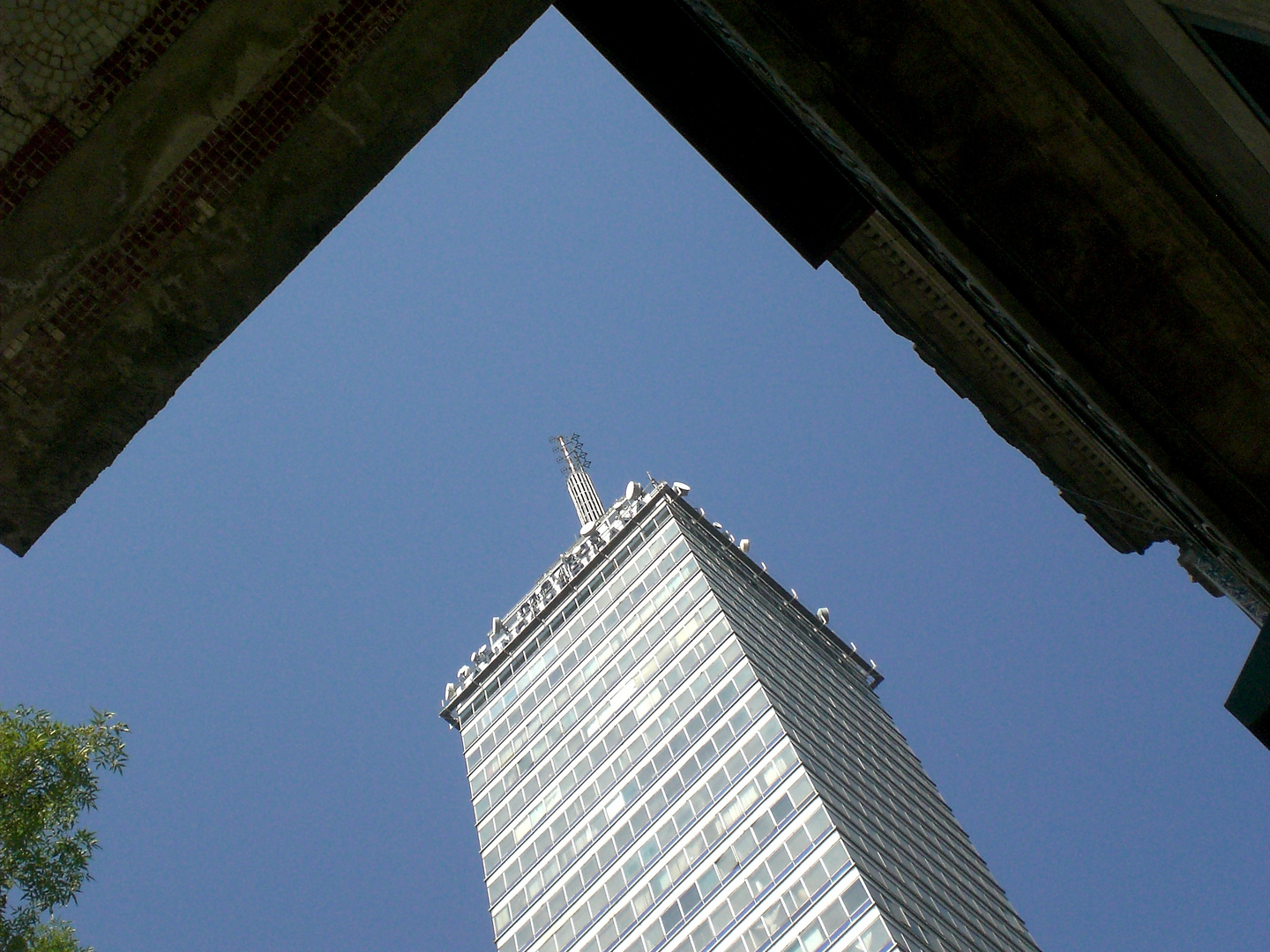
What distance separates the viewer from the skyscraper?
35062 mm

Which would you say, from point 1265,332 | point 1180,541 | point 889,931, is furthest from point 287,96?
point 889,931

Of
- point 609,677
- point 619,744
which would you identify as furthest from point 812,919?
point 609,677

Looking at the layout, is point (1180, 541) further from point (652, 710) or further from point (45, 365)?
point (652, 710)

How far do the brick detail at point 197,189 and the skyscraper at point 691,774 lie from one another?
3128 centimetres

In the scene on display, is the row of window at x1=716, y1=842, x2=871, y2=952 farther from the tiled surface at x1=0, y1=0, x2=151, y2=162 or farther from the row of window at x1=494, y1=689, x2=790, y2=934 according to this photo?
the tiled surface at x1=0, y1=0, x2=151, y2=162

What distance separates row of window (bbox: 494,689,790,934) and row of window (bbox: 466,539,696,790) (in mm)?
8761

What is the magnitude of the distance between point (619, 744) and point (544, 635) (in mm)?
11943

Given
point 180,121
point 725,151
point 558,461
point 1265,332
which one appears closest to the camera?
point 180,121

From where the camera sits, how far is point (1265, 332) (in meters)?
4.96

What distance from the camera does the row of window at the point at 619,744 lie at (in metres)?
44.3

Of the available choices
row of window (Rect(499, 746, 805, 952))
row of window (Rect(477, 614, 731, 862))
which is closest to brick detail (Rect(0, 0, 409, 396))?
row of window (Rect(499, 746, 805, 952))

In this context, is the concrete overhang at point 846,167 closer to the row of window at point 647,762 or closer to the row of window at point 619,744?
the row of window at point 647,762

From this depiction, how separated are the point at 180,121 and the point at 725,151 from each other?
324 centimetres

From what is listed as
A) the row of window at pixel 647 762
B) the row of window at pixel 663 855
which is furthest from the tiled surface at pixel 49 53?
the row of window at pixel 647 762
